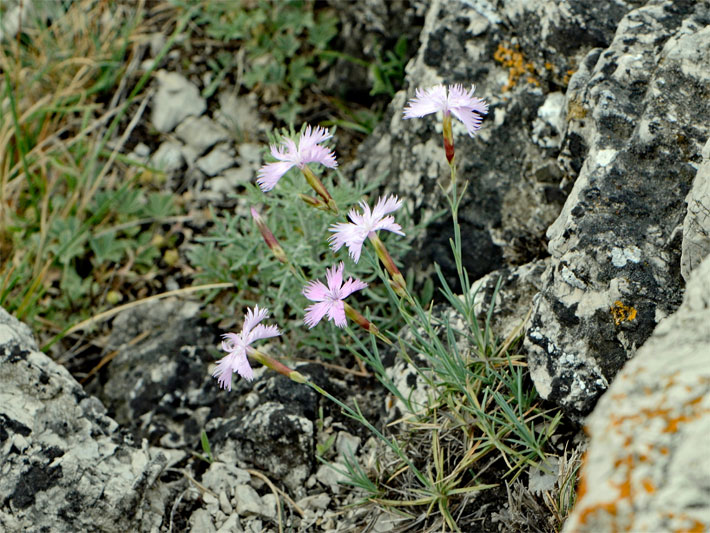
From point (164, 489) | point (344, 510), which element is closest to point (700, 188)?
point (344, 510)

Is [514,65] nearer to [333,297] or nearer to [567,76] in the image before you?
[567,76]

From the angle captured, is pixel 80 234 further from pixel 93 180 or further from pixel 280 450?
pixel 280 450

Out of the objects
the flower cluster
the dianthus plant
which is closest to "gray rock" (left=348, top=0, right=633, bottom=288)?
the dianthus plant

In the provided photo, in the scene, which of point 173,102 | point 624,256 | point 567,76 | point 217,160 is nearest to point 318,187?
point 624,256

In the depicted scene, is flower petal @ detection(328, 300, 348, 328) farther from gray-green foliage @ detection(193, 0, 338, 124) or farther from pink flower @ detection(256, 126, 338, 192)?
gray-green foliage @ detection(193, 0, 338, 124)

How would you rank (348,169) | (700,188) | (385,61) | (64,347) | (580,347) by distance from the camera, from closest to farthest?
(700,188)
(580,347)
(64,347)
(348,169)
(385,61)

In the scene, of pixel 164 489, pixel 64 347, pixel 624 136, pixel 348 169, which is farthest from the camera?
pixel 348 169
